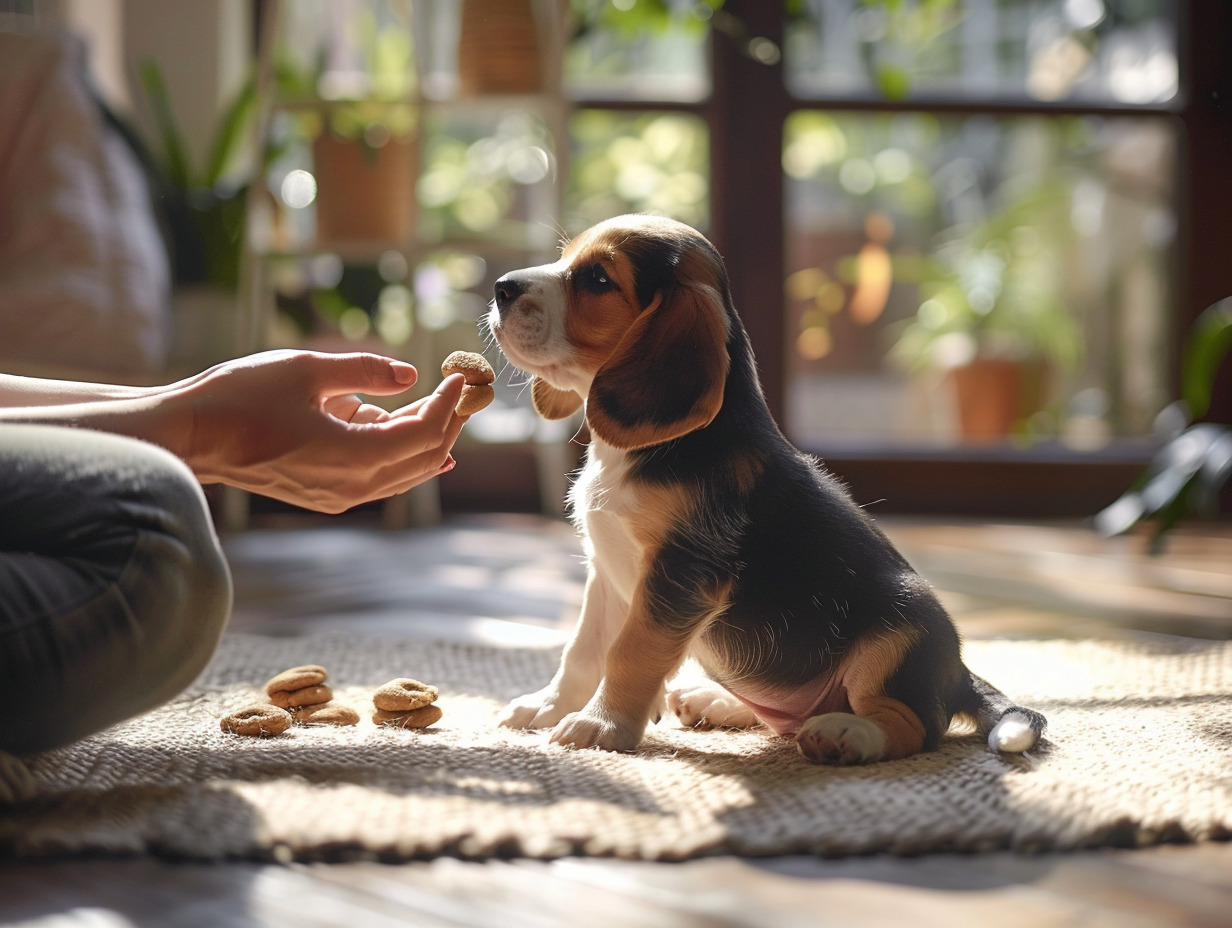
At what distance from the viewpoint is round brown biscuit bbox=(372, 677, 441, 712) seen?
159 cm

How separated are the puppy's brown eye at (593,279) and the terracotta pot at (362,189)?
246cm

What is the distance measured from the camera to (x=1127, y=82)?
491 centimetres

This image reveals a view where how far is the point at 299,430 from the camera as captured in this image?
1385 millimetres

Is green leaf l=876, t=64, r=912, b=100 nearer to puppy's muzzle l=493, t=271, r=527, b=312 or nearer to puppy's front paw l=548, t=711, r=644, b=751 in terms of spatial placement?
puppy's muzzle l=493, t=271, r=527, b=312

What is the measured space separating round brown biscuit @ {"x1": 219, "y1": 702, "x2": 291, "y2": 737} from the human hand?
28 cm

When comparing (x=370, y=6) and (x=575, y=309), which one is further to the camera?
(x=370, y=6)

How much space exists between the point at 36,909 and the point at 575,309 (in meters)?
0.92

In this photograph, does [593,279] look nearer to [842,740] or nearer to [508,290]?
[508,290]

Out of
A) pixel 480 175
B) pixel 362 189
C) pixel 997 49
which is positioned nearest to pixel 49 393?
pixel 362 189

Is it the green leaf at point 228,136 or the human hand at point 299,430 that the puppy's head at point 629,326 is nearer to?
the human hand at point 299,430

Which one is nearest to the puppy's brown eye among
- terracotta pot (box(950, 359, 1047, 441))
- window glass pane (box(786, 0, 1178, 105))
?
window glass pane (box(786, 0, 1178, 105))

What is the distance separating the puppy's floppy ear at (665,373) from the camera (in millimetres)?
1433

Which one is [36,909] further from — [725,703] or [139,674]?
[725,703]

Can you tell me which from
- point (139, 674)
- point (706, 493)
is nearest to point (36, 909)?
point (139, 674)
